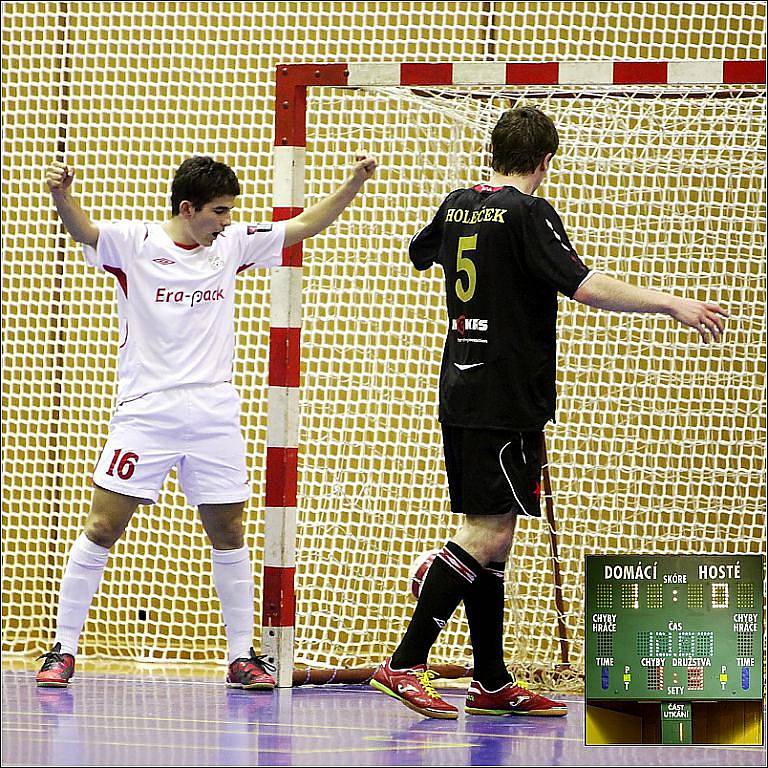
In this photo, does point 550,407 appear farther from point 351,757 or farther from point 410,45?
point 410,45

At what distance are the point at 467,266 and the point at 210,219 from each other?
0.94 metres

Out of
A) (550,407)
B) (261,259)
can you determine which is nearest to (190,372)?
(261,259)

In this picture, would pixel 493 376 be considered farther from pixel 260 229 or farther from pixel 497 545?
pixel 260 229

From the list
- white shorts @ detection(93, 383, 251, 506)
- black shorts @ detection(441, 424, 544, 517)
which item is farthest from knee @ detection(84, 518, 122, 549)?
black shorts @ detection(441, 424, 544, 517)

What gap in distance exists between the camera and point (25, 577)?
224 inches

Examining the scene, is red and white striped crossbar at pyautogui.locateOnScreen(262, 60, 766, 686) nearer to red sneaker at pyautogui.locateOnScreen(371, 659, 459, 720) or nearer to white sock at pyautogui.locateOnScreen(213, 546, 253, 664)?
white sock at pyautogui.locateOnScreen(213, 546, 253, 664)

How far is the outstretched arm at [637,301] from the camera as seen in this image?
3.39 meters

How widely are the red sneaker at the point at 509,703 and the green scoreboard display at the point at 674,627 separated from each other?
16.8 inches

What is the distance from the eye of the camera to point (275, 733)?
3.43 m

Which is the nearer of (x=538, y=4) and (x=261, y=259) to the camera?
(x=261, y=259)

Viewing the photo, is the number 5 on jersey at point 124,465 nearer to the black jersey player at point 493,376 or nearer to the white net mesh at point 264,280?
the black jersey player at point 493,376

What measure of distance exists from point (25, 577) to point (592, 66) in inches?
130

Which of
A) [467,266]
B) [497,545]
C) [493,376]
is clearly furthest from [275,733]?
[467,266]

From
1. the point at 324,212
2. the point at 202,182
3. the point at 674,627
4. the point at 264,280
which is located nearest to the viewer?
the point at 674,627
